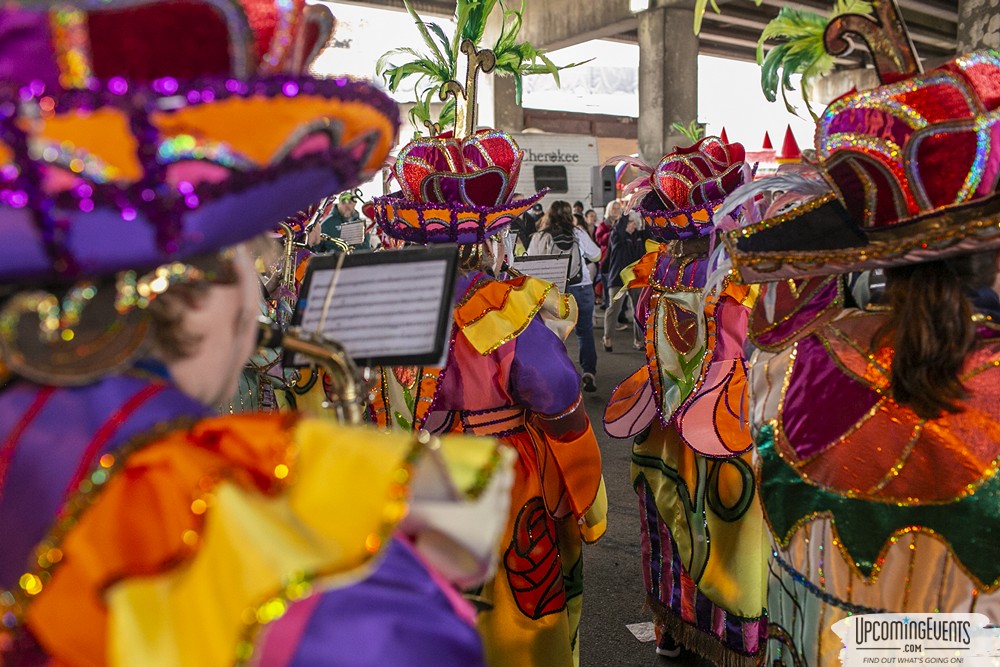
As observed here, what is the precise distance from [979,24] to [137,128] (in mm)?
5406

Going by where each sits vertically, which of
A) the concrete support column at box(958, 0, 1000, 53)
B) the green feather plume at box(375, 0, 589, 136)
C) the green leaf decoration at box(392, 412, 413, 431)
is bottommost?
the green leaf decoration at box(392, 412, 413, 431)

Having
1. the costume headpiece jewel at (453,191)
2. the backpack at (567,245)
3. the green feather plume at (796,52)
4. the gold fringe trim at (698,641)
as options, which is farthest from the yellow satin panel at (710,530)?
the backpack at (567,245)

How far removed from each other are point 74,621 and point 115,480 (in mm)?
137

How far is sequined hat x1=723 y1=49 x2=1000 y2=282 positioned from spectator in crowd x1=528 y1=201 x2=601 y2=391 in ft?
18.9

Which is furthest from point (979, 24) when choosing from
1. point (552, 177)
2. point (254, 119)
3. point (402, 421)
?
point (552, 177)

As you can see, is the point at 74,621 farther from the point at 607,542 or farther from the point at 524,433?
the point at 607,542

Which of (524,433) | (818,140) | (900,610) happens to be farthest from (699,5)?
(900,610)

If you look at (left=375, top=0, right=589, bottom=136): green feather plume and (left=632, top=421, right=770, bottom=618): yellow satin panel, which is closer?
(left=632, top=421, right=770, bottom=618): yellow satin panel

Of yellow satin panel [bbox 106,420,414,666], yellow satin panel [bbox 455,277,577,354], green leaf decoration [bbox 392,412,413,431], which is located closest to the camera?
yellow satin panel [bbox 106,420,414,666]

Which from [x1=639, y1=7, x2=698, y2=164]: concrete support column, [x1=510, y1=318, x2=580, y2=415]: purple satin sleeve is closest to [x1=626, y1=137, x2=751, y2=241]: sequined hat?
[x1=510, y1=318, x2=580, y2=415]: purple satin sleeve

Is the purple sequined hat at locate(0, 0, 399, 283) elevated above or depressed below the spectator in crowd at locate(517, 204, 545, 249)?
below

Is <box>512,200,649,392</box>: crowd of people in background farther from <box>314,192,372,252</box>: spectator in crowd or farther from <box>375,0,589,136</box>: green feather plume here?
<box>375,0,589,136</box>: green feather plume

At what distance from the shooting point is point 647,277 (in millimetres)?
3426

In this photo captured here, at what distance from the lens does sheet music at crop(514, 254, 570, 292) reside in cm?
425
